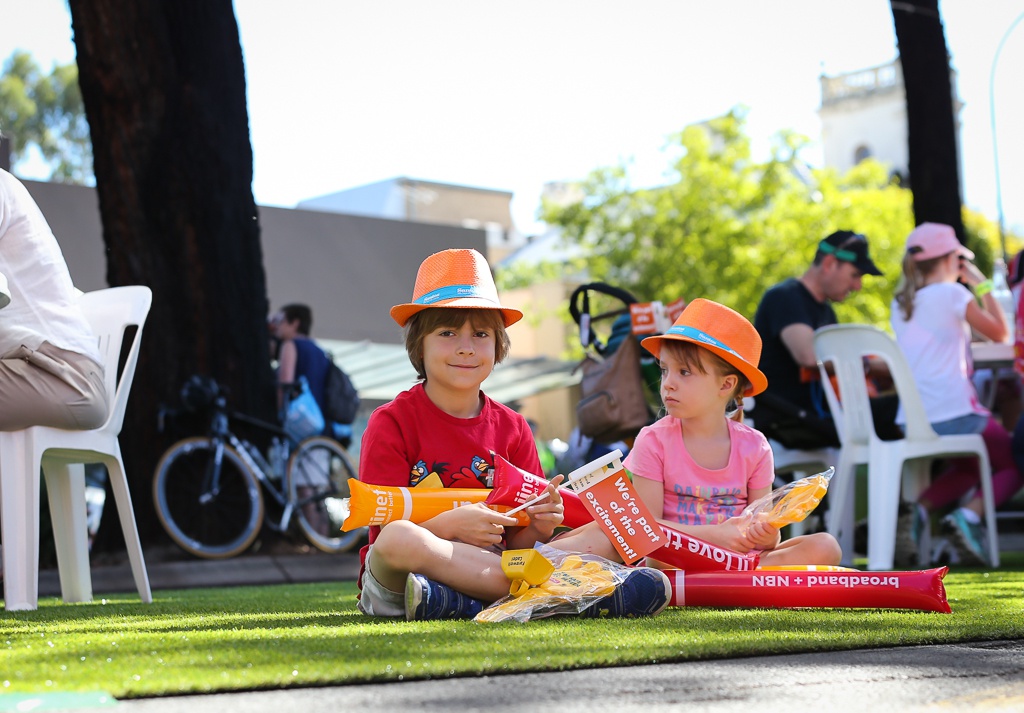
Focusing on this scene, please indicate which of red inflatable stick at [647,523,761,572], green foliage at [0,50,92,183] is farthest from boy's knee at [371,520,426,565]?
green foliage at [0,50,92,183]

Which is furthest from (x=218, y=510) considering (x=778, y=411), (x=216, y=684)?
(x=216, y=684)

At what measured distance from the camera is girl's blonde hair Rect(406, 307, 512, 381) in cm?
411

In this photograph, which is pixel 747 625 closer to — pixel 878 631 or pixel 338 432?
pixel 878 631

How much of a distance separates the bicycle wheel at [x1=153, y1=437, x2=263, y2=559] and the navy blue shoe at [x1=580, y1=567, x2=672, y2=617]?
4.87 meters

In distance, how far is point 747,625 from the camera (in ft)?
11.4

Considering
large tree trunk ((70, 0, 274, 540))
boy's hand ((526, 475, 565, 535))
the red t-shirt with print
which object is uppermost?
large tree trunk ((70, 0, 274, 540))

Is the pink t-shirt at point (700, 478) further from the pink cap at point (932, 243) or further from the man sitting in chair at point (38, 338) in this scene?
the pink cap at point (932, 243)

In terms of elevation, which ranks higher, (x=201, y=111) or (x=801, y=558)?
(x=201, y=111)

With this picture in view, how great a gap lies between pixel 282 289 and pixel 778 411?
9.98m

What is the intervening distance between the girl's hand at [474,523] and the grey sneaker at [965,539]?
4.03 meters

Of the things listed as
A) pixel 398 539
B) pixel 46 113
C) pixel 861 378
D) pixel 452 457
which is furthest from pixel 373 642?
pixel 46 113

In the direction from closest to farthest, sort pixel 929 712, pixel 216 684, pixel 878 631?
pixel 929 712 → pixel 216 684 → pixel 878 631

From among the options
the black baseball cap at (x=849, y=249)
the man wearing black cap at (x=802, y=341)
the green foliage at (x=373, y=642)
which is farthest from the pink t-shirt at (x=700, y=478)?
the black baseball cap at (x=849, y=249)

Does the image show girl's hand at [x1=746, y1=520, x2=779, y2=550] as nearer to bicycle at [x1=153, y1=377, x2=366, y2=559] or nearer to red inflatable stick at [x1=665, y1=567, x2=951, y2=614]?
red inflatable stick at [x1=665, y1=567, x2=951, y2=614]
